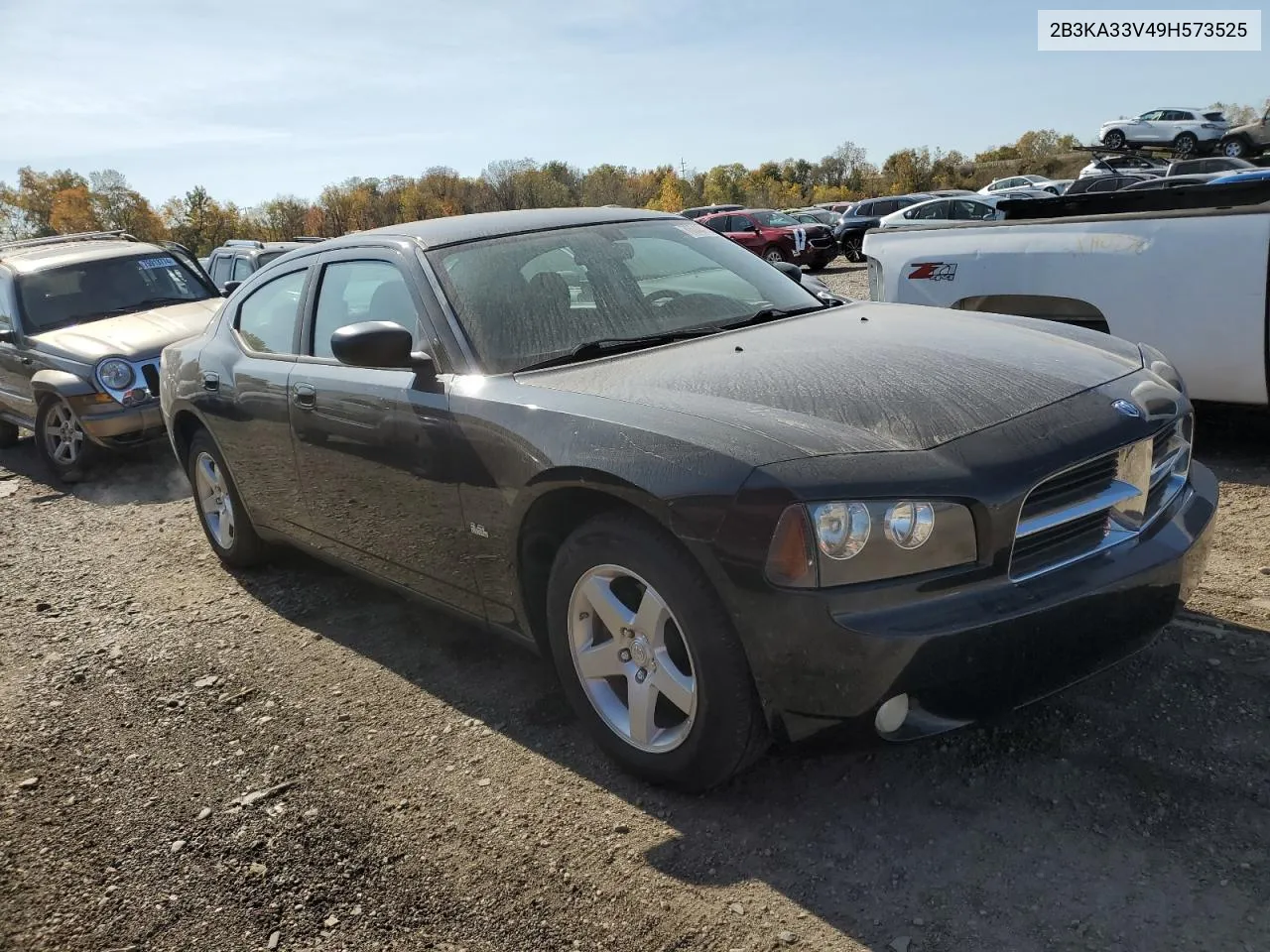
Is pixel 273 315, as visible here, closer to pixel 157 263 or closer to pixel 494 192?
pixel 157 263

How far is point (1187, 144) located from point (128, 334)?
4098 cm

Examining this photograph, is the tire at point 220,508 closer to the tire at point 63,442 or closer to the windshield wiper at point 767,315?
the windshield wiper at point 767,315

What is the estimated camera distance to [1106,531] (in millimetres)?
2648

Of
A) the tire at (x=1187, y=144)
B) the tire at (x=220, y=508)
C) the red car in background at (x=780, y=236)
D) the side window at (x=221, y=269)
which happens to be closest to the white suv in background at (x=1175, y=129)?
the tire at (x=1187, y=144)

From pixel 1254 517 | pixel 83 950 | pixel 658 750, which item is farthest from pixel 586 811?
pixel 1254 517

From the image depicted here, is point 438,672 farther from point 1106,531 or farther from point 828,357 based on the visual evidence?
point 1106,531

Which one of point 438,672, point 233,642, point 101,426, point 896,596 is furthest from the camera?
point 101,426

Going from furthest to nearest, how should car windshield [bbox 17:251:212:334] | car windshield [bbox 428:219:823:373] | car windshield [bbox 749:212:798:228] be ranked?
car windshield [bbox 749:212:798:228] < car windshield [bbox 17:251:212:334] < car windshield [bbox 428:219:823:373]

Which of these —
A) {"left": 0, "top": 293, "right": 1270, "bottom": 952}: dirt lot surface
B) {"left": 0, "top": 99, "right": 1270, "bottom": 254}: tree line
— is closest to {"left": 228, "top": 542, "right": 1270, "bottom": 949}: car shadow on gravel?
{"left": 0, "top": 293, "right": 1270, "bottom": 952}: dirt lot surface

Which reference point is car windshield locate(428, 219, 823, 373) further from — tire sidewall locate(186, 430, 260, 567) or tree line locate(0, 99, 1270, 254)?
tree line locate(0, 99, 1270, 254)

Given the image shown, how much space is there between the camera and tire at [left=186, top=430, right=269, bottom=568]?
196 inches

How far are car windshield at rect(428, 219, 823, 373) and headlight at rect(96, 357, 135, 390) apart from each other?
211 inches

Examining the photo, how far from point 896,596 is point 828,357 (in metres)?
1.01

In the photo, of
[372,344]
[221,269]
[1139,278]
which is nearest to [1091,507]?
[372,344]
